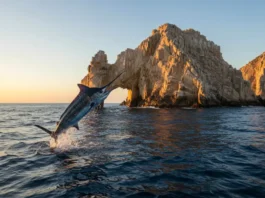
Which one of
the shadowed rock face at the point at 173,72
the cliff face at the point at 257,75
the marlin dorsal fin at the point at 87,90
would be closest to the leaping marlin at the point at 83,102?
the marlin dorsal fin at the point at 87,90

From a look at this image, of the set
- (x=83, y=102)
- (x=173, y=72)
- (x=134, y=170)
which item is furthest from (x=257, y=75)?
(x=83, y=102)

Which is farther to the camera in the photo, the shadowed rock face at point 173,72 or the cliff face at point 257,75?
the cliff face at point 257,75

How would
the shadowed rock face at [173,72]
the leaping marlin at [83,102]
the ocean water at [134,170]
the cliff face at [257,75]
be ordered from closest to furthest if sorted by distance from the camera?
the ocean water at [134,170] → the leaping marlin at [83,102] → the shadowed rock face at [173,72] → the cliff face at [257,75]

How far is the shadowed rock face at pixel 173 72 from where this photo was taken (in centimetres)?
6167

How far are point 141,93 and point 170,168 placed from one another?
6609cm

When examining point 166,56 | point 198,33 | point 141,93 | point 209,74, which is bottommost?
point 141,93

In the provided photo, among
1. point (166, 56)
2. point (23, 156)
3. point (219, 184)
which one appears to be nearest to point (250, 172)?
point (219, 184)

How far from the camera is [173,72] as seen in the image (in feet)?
211

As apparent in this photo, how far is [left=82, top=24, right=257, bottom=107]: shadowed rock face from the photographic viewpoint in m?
61.7

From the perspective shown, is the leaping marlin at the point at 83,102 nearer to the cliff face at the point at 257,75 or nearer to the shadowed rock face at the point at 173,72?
the shadowed rock face at the point at 173,72

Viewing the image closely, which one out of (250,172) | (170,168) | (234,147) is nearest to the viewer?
(250,172)

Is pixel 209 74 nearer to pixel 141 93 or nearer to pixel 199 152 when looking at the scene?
pixel 141 93

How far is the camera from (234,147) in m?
11.7

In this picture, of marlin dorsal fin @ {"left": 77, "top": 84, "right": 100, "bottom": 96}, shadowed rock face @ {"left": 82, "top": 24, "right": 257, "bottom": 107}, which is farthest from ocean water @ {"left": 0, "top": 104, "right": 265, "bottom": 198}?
shadowed rock face @ {"left": 82, "top": 24, "right": 257, "bottom": 107}
